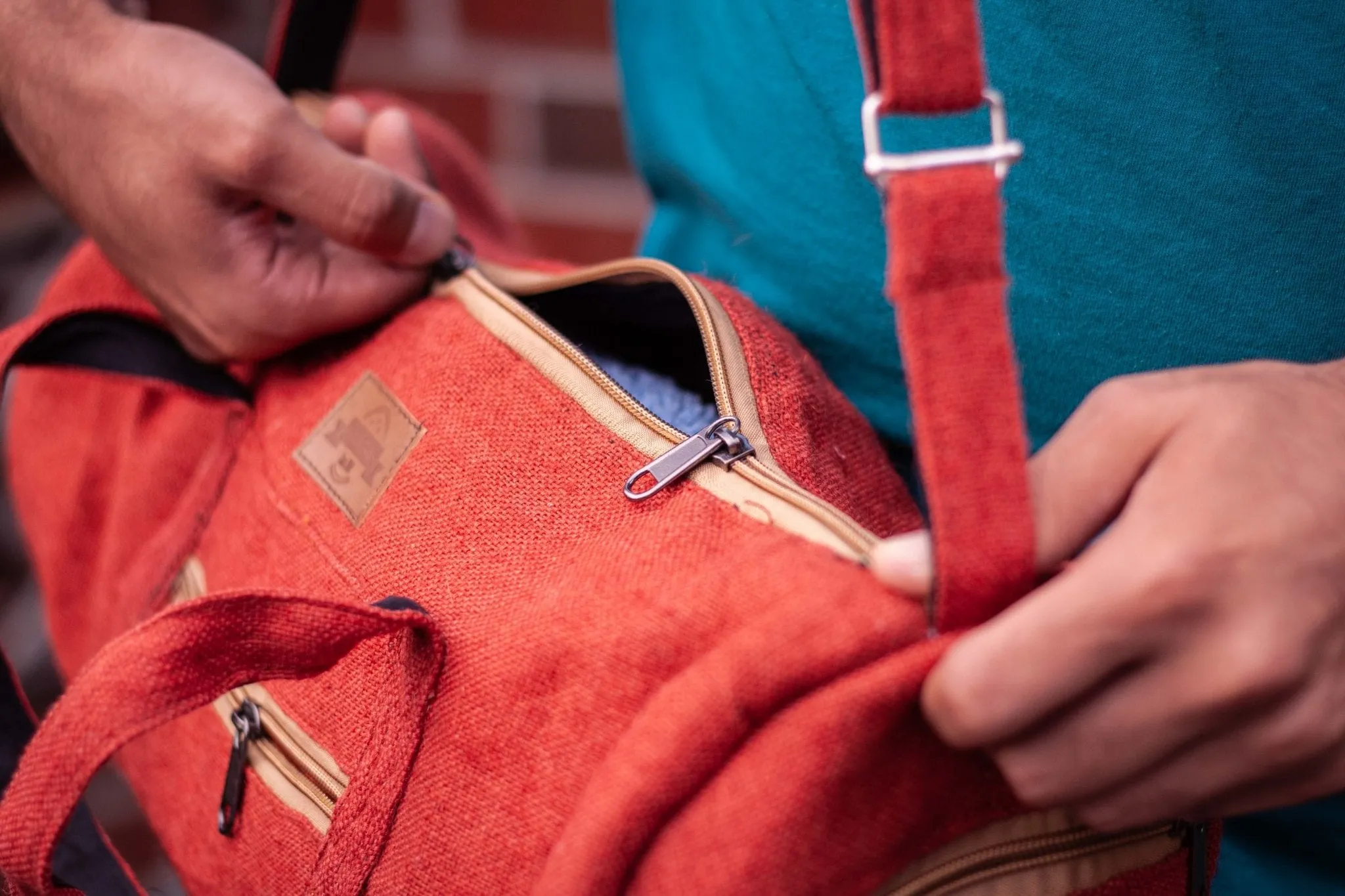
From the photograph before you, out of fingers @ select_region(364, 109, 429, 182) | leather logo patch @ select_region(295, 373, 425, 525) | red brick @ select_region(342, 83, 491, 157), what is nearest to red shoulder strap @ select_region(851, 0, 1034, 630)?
leather logo patch @ select_region(295, 373, 425, 525)

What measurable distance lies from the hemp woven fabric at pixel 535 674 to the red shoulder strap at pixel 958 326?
0.11ft

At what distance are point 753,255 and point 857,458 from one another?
17 cm

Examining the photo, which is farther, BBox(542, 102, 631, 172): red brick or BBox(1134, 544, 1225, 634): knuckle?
BBox(542, 102, 631, 172): red brick

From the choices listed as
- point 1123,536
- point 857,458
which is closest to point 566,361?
point 857,458

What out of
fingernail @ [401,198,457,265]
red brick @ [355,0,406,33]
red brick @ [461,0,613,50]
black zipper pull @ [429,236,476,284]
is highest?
red brick @ [355,0,406,33]

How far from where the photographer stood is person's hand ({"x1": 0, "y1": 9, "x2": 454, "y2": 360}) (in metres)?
0.50

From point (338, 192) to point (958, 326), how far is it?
0.32 meters

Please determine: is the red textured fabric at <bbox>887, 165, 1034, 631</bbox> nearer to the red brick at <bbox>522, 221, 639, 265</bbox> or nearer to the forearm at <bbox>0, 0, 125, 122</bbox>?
the forearm at <bbox>0, 0, 125, 122</bbox>

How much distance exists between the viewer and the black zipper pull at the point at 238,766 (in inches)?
17.4

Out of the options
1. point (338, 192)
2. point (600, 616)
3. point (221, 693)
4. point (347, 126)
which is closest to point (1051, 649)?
point (600, 616)

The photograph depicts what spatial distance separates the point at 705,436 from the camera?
381mm

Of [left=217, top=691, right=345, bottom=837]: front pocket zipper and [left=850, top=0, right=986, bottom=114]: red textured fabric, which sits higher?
[left=850, top=0, right=986, bottom=114]: red textured fabric

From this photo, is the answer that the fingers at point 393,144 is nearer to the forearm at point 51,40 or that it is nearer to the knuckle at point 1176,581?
the forearm at point 51,40

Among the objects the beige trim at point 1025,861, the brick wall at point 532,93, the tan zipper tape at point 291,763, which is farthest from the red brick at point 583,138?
the beige trim at point 1025,861
